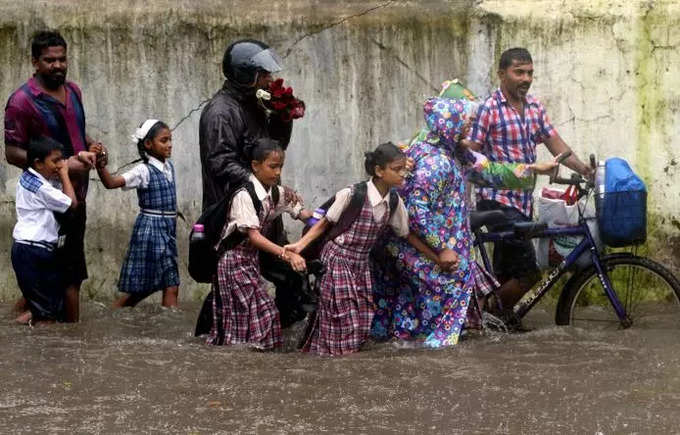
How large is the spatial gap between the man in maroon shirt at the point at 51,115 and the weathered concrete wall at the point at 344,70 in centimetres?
101

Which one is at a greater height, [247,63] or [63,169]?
[247,63]

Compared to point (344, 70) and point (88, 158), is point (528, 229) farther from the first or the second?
point (88, 158)

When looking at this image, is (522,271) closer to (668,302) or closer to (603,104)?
(668,302)

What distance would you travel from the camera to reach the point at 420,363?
7.58 m

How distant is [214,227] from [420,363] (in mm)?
1383

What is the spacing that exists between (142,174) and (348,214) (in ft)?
5.71

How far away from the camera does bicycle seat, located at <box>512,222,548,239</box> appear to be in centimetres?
852

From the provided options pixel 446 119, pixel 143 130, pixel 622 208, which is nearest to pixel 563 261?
pixel 622 208

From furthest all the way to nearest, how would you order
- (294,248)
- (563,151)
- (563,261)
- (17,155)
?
1. (563,151)
2. (17,155)
3. (563,261)
4. (294,248)

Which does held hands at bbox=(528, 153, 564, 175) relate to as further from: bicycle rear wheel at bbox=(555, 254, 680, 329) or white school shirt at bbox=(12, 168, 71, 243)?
white school shirt at bbox=(12, 168, 71, 243)

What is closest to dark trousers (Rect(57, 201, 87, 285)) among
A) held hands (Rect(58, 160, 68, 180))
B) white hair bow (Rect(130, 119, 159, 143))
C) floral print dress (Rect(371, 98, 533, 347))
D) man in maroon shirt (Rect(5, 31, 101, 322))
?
man in maroon shirt (Rect(5, 31, 101, 322))

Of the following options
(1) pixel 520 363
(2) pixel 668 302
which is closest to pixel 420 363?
(1) pixel 520 363

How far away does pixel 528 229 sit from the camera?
27.9 feet

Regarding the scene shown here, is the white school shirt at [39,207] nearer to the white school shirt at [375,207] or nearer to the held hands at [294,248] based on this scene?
the held hands at [294,248]
